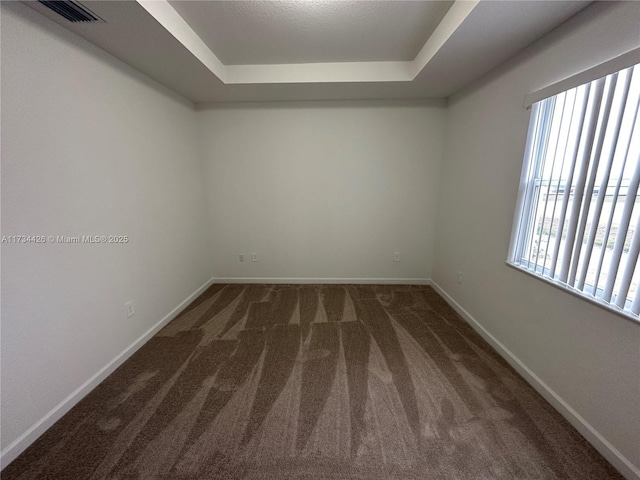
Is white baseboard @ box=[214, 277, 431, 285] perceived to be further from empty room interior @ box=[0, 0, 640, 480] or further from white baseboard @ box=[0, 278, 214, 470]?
white baseboard @ box=[0, 278, 214, 470]

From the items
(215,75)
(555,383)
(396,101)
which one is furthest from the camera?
(396,101)

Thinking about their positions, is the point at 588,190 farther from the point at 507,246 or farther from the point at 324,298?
the point at 324,298

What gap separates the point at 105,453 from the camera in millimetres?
1317

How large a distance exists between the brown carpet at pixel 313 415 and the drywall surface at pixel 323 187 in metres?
1.22

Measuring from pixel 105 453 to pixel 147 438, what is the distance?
0.19 m

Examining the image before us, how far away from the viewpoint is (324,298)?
3.11m

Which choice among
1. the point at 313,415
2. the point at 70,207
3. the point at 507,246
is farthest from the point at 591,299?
the point at 70,207

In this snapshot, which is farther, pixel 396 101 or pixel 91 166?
pixel 396 101

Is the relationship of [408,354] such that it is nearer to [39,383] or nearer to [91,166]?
[39,383]

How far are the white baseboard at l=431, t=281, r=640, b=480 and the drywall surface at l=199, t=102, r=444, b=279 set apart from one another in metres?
1.52

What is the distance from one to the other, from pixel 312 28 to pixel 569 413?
3.24 metres

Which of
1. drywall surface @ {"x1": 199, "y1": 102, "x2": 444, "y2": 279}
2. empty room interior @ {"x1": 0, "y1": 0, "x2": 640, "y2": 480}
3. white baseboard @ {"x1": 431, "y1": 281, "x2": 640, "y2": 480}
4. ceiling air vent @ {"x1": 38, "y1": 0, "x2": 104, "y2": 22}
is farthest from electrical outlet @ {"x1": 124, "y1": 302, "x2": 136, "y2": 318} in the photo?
white baseboard @ {"x1": 431, "y1": 281, "x2": 640, "y2": 480}

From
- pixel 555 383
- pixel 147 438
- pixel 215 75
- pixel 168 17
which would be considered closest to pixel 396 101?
pixel 215 75

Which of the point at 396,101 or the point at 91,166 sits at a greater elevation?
the point at 396,101
